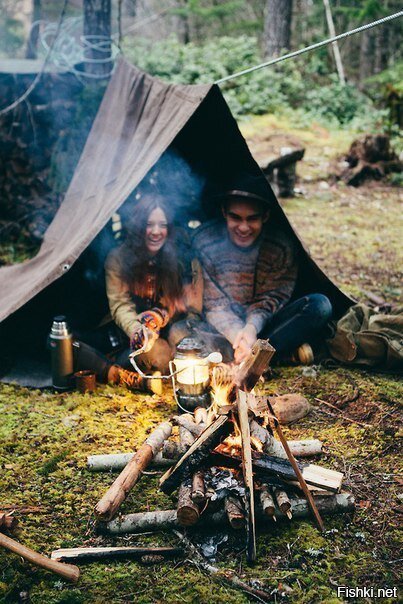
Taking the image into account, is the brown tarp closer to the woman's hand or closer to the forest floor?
the woman's hand

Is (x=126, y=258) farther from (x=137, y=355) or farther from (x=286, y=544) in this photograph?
(x=286, y=544)

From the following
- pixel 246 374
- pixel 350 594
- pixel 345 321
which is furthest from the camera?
pixel 345 321

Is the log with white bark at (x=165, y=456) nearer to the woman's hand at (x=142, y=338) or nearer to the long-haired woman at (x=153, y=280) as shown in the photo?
the woman's hand at (x=142, y=338)

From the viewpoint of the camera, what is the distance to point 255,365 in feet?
9.79

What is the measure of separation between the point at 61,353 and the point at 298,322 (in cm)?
179

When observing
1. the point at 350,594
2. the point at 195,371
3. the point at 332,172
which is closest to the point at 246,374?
the point at 195,371

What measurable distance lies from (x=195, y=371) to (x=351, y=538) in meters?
1.39

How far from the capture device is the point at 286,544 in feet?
8.75

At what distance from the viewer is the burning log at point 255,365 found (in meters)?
2.90

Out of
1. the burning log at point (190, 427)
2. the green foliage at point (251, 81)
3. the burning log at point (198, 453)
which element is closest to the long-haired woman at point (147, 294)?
the burning log at point (190, 427)

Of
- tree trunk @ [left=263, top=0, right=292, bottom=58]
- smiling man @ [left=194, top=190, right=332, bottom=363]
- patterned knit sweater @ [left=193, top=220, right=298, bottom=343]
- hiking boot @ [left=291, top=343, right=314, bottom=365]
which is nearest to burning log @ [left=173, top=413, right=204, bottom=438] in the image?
smiling man @ [left=194, top=190, right=332, bottom=363]

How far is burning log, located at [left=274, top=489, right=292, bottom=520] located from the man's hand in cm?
123

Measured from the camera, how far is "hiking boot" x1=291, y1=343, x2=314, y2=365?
460cm

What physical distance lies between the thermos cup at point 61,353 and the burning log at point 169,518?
1.69 meters
